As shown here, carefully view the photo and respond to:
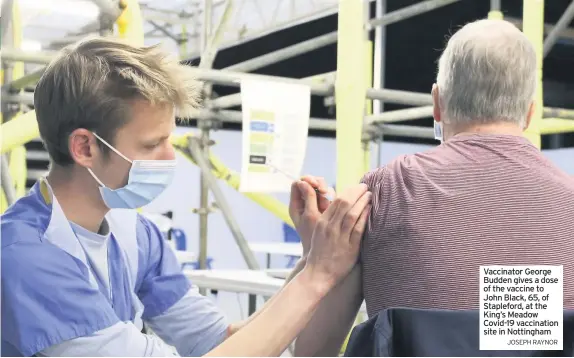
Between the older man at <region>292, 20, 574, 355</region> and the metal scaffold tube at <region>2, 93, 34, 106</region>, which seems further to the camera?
the metal scaffold tube at <region>2, 93, 34, 106</region>

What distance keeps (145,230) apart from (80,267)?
28cm

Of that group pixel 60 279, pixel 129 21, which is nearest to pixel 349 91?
pixel 129 21

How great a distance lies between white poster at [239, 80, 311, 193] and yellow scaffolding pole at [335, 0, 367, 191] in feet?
0.81

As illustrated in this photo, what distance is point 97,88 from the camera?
A: 1095 mm

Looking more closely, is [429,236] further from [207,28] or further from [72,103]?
[207,28]

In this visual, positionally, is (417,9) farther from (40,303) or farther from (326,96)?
(40,303)

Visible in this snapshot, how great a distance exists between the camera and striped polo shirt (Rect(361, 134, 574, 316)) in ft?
3.24

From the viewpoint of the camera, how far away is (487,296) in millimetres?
956

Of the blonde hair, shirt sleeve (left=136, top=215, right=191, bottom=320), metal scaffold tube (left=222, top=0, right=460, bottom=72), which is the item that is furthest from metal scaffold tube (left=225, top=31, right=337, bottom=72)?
the blonde hair

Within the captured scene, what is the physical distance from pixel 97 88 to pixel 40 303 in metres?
0.35

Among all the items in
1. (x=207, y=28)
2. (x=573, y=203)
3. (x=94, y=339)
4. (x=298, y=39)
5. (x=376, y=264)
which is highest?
(x=298, y=39)

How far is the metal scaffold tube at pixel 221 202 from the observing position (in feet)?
8.89

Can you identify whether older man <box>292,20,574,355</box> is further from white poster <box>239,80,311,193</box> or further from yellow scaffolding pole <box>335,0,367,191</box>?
yellow scaffolding pole <box>335,0,367,191</box>

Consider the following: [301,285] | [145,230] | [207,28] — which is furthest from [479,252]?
[207,28]
